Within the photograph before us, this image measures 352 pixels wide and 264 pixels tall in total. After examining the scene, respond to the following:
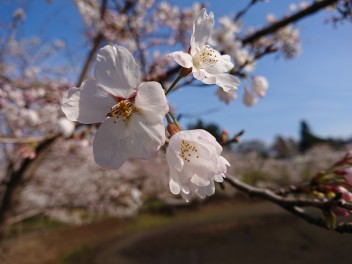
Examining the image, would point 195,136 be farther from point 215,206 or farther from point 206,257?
point 215,206

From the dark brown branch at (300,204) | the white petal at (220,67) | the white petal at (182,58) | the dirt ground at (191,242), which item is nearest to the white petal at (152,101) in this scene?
the white petal at (182,58)

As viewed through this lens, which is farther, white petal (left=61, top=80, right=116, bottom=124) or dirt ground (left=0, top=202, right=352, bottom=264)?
dirt ground (left=0, top=202, right=352, bottom=264)

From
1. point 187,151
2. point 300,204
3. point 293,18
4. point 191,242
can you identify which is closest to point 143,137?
point 187,151

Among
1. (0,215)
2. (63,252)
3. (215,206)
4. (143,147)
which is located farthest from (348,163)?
(215,206)

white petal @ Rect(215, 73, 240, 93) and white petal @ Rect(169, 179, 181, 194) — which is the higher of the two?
white petal @ Rect(215, 73, 240, 93)

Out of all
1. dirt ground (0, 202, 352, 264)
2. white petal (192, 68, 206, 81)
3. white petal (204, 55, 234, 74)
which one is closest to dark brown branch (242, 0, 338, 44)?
white petal (204, 55, 234, 74)

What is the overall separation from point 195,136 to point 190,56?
0.21m

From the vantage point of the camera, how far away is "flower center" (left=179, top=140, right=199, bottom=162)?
74cm

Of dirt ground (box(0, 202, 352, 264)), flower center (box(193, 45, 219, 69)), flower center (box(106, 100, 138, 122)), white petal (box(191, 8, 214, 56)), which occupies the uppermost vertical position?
white petal (box(191, 8, 214, 56))

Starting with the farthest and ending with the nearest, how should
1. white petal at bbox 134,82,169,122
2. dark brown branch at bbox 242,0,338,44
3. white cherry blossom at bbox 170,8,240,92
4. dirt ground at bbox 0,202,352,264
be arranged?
dirt ground at bbox 0,202,352,264, dark brown branch at bbox 242,0,338,44, white cherry blossom at bbox 170,8,240,92, white petal at bbox 134,82,169,122

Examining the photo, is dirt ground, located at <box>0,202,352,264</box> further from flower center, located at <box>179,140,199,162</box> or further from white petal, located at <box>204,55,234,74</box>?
white petal, located at <box>204,55,234,74</box>

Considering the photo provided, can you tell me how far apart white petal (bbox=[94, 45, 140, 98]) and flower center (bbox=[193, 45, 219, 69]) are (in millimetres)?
195

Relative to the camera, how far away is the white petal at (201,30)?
75cm

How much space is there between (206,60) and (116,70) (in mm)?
275
